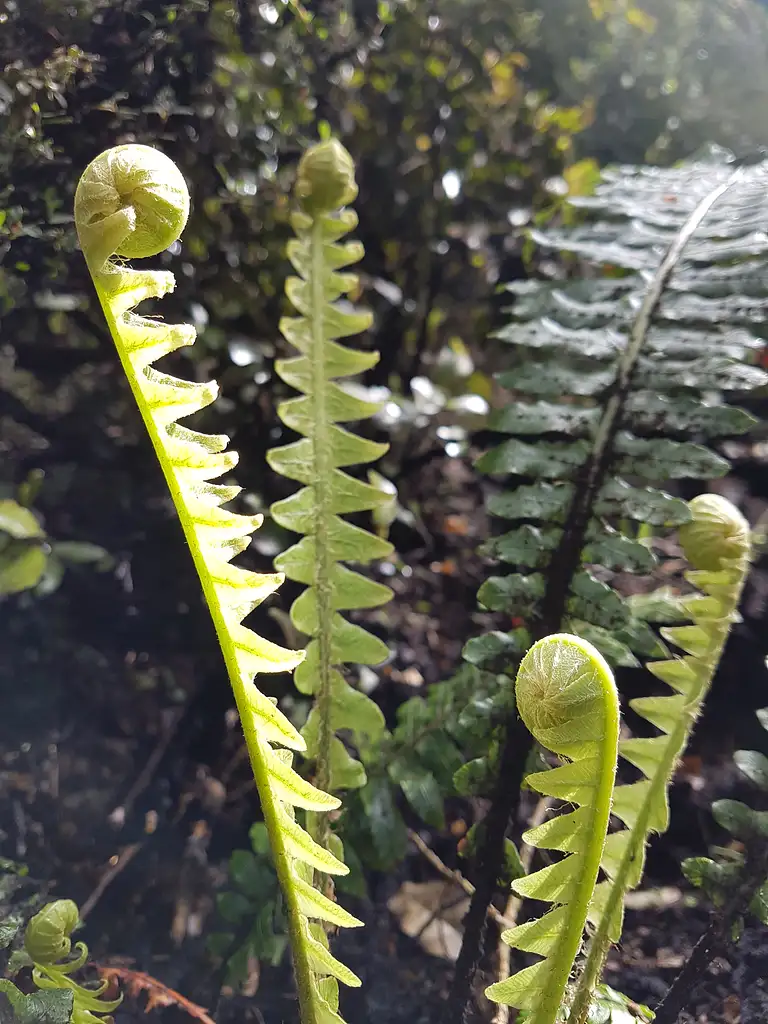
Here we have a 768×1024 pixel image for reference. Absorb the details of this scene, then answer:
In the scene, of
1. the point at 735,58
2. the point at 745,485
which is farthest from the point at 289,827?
the point at 735,58

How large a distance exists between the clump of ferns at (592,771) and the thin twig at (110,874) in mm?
466

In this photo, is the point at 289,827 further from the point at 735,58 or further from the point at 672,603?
the point at 735,58

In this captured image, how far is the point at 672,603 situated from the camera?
0.90 meters

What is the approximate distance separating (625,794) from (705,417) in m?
0.40

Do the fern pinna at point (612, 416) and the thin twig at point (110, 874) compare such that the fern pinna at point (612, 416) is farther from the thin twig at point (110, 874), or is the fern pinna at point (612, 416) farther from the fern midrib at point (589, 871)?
the thin twig at point (110, 874)

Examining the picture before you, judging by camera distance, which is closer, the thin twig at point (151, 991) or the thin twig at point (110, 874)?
the thin twig at point (151, 991)

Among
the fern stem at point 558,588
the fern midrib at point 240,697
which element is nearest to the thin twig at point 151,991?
the fern midrib at point 240,697

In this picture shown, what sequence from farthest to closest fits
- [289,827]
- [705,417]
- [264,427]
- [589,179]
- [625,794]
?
[589,179] → [264,427] → [705,417] → [625,794] → [289,827]

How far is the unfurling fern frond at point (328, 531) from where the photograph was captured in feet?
2.63

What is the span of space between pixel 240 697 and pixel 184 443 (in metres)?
0.19

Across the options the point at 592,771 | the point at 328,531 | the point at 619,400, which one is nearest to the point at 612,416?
the point at 619,400

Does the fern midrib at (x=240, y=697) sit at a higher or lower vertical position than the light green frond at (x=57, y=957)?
higher

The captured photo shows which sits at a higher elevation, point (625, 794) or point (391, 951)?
point (625, 794)

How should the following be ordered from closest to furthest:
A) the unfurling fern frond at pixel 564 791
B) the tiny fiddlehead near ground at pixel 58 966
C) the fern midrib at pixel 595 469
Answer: the unfurling fern frond at pixel 564 791, the tiny fiddlehead near ground at pixel 58 966, the fern midrib at pixel 595 469
